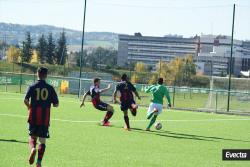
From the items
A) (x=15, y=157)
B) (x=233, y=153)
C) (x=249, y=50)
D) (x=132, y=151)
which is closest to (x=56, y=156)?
(x=15, y=157)

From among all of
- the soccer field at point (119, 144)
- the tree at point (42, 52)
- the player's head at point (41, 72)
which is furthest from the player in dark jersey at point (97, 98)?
the tree at point (42, 52)

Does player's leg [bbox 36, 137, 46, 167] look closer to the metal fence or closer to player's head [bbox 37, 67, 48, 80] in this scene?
player's head [bbox 37, 67, 48, 80]

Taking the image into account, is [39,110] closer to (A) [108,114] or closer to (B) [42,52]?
(A) [108,114]

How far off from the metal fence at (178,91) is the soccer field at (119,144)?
15414 mm

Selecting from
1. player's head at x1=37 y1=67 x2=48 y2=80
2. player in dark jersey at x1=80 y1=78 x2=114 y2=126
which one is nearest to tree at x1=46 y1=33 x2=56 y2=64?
player in dark jersey at x1=80 y1=78 x2=114 y2=126

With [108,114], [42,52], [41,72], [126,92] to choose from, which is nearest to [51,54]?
[42,52]

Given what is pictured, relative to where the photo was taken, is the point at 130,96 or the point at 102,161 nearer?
the point at 102,161

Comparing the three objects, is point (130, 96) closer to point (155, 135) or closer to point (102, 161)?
point (155, 135)

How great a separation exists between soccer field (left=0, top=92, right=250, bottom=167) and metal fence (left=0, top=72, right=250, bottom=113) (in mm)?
15414

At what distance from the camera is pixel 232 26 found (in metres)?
40.4

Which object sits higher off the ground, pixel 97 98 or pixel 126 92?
pixel 126 92

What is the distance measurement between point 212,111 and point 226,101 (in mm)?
2530

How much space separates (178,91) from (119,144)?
3324cm

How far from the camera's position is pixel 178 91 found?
49094 millimetres
